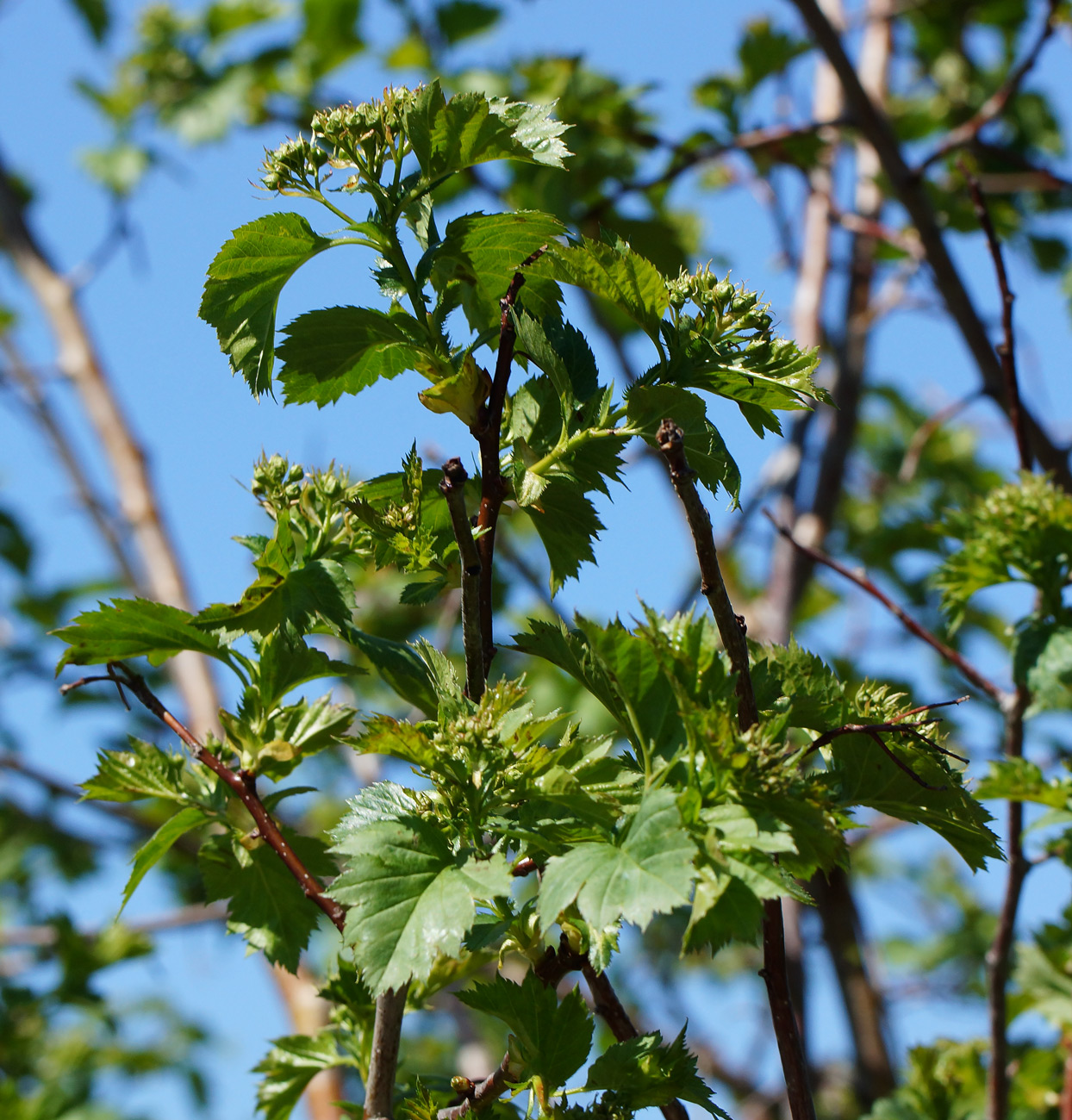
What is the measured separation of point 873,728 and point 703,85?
130 inches

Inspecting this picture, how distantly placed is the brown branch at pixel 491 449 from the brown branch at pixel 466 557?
2cm

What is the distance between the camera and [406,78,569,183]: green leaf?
46.5 inches

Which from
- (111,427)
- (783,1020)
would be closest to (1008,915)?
(783,1020)

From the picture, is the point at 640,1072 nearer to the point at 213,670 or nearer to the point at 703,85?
the point at 703,85

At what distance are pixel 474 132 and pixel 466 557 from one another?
18.3 inches

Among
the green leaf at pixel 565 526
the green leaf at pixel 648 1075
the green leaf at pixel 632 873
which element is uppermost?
the green leaf at pixel 565 526

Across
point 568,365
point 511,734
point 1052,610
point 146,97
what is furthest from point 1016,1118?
point 146,97

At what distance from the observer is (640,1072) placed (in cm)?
115

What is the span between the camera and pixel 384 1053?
1172 millimetres

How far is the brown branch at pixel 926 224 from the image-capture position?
2.85 metres

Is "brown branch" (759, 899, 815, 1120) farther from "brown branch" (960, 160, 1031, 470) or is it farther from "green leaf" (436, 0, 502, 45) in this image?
"green leaf" (436, 0, 502, 45)

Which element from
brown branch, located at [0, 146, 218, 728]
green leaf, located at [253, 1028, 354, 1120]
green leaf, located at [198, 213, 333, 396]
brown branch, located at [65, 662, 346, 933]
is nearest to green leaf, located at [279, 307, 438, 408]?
green leaf, located at [198, 213, 333, 396]

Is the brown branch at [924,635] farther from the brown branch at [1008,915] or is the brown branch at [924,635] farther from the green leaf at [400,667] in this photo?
the green leaf at [400,667]

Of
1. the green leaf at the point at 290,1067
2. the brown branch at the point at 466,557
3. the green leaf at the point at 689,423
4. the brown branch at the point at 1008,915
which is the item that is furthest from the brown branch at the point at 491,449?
the brown branch at the point at 1008,915
